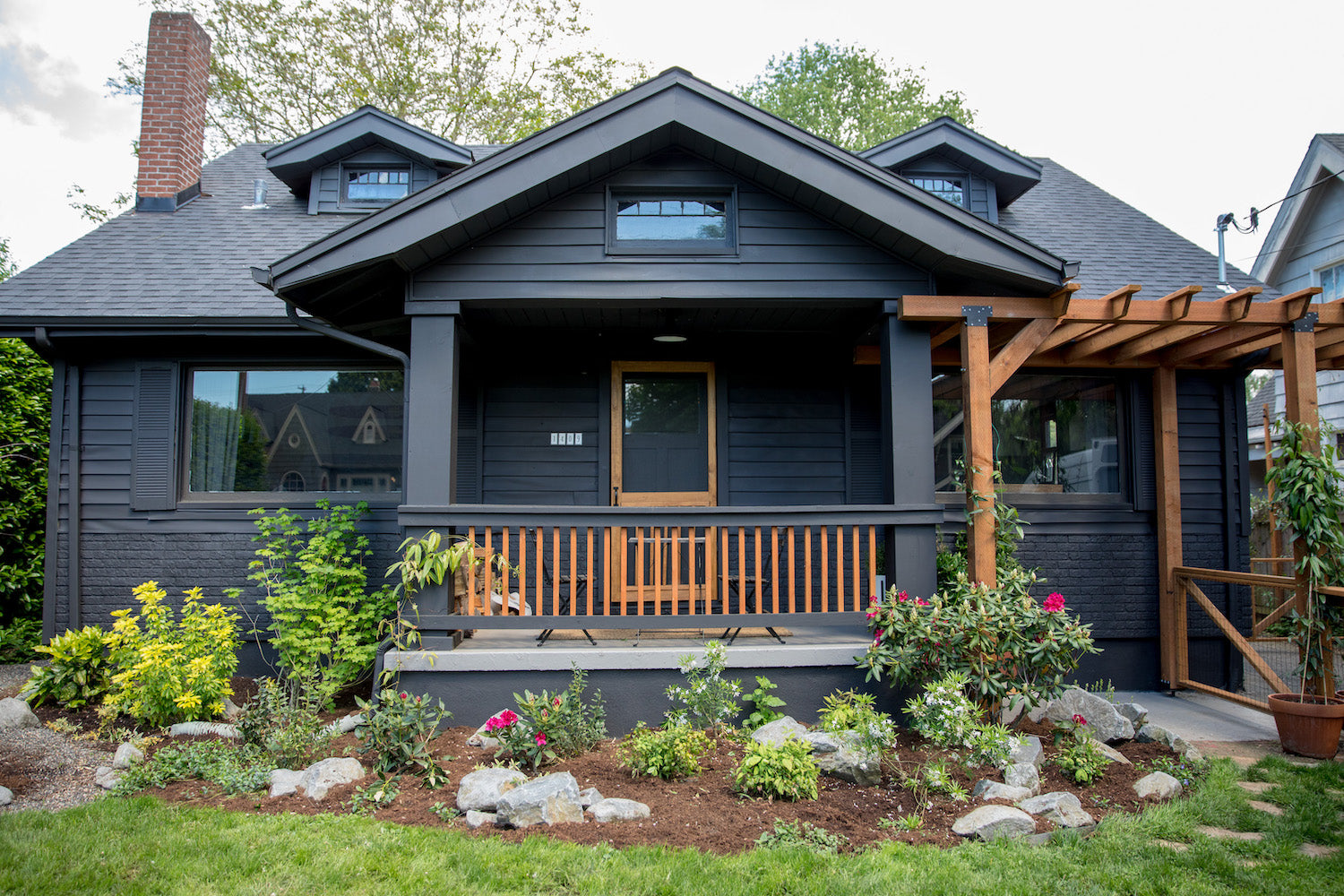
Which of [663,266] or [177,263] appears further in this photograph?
[177,263]

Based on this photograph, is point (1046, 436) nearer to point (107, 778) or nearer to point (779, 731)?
point (779, 731)

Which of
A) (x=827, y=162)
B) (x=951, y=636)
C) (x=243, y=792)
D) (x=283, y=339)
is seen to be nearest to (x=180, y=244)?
(x=283, y=339)

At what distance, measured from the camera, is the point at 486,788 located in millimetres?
3693

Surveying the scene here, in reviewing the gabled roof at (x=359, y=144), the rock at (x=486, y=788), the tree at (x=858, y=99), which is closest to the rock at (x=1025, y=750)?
the rock at (x=486, y=788)

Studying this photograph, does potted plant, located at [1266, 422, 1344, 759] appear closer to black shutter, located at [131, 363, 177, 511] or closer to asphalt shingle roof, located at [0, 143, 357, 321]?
asphalt shingle roof, located at [0, 143, 357, 321]

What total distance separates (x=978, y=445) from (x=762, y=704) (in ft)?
7.10

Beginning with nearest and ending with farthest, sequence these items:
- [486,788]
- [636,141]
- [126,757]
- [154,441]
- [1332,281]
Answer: [486,788]
[126,757]
[636,141]
[154,441]
[1332,281]

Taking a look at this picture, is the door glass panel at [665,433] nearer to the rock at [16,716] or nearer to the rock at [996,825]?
the rock at [996,825]

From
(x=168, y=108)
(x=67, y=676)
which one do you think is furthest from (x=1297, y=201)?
(x=67, y=676)

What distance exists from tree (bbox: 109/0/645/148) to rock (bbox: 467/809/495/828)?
14.4 metres

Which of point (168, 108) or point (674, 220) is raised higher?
point (168, 108)

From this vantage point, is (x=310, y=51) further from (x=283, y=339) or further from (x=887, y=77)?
(x=887, y=77)

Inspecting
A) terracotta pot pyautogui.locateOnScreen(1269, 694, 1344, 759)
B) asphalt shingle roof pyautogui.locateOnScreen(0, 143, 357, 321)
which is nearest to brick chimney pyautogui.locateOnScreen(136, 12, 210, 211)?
asphalt shingle roof pyautogui.locateOnScreen(0, 143, 357, 321)

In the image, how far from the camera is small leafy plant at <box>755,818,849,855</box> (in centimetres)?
328
